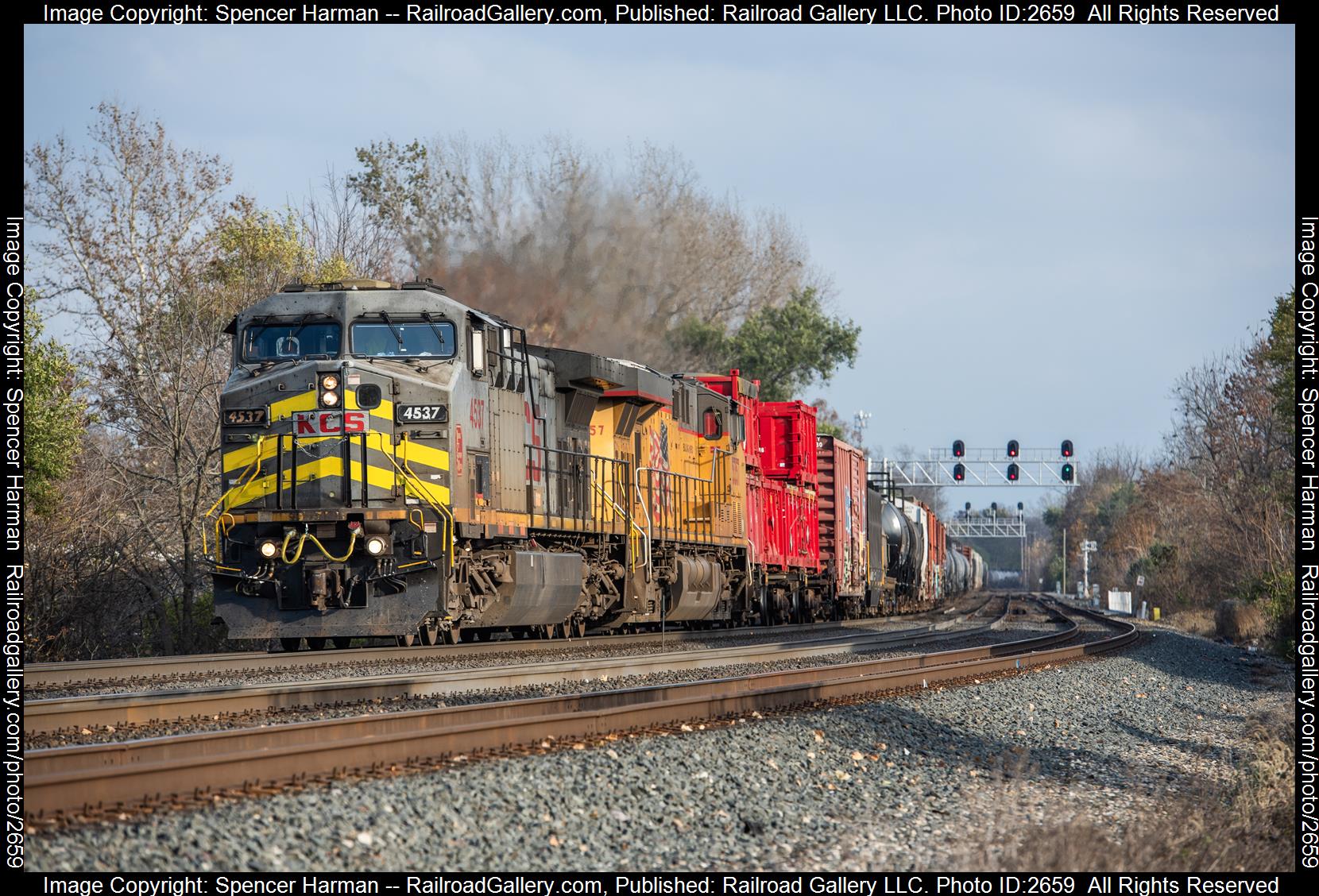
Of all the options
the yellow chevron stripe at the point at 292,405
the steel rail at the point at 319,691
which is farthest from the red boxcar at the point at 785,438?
the yellow chevron stripe at the point at 292,405

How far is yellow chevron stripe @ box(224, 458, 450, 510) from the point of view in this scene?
12367mm

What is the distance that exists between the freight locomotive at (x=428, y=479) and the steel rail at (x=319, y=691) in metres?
1.32

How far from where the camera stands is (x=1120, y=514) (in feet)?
255

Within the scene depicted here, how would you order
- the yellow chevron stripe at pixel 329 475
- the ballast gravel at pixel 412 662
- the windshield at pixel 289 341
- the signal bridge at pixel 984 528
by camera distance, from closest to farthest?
the ballast gravel at pixel 412 662
the yellow chevron stripe at pixel 329 475
the windshield at pixel 289 341
the signal bridge at pixel 984 528

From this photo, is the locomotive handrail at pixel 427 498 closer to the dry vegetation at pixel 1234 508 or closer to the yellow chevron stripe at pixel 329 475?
the yellow chevron stripe at pixel 329 475

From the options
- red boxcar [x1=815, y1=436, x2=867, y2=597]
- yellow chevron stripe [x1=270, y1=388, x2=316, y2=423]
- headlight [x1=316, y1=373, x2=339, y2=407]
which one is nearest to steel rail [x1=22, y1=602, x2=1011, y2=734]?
headlight [x1=316, y1=373, x2=339, y2=407]

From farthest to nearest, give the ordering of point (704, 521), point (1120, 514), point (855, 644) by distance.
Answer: point (1120, 514), point (704, 521), point (855, 644)

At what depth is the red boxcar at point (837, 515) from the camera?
25891mm

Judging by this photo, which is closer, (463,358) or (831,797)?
(831,797)

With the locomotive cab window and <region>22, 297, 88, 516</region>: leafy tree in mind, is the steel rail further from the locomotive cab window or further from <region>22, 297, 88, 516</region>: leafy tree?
<region>22, 297, 88, 516</region>: leafy tree
